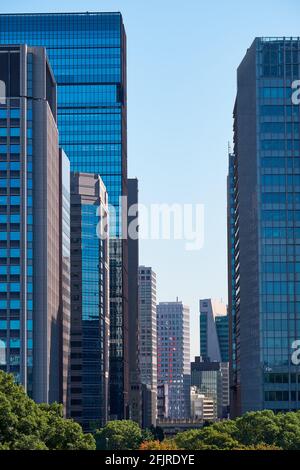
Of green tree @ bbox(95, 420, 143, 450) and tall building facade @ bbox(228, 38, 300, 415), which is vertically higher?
tall building facade @ bbox(228, 38, 300, 415)

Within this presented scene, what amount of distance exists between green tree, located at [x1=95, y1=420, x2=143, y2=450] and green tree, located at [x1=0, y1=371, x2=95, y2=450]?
8110 centimetres

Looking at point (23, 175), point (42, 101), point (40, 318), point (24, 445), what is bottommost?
point (24, 445)

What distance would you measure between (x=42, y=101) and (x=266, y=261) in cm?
4225

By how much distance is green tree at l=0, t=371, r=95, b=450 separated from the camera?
80125 mm

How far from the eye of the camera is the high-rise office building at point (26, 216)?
162375 mm

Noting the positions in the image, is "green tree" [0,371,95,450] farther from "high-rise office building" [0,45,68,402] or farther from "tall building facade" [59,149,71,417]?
"tall building facade" [59,149,71,417]

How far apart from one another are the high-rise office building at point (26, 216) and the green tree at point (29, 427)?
209 ft

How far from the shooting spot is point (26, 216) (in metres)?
166

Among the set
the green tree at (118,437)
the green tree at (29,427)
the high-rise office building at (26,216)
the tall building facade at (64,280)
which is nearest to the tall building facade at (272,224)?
the green tree at (118,437)

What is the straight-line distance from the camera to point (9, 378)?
300 feet

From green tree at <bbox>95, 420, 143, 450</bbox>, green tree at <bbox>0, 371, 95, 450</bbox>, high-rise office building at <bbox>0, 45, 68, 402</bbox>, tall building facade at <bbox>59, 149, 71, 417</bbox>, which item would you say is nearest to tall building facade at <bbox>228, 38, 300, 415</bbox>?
green tree at <bbox>95, 420, 143, 450</bbox>

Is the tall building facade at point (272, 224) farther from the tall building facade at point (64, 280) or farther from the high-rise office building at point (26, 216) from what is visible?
the high-rise office building at point (26, 216)
